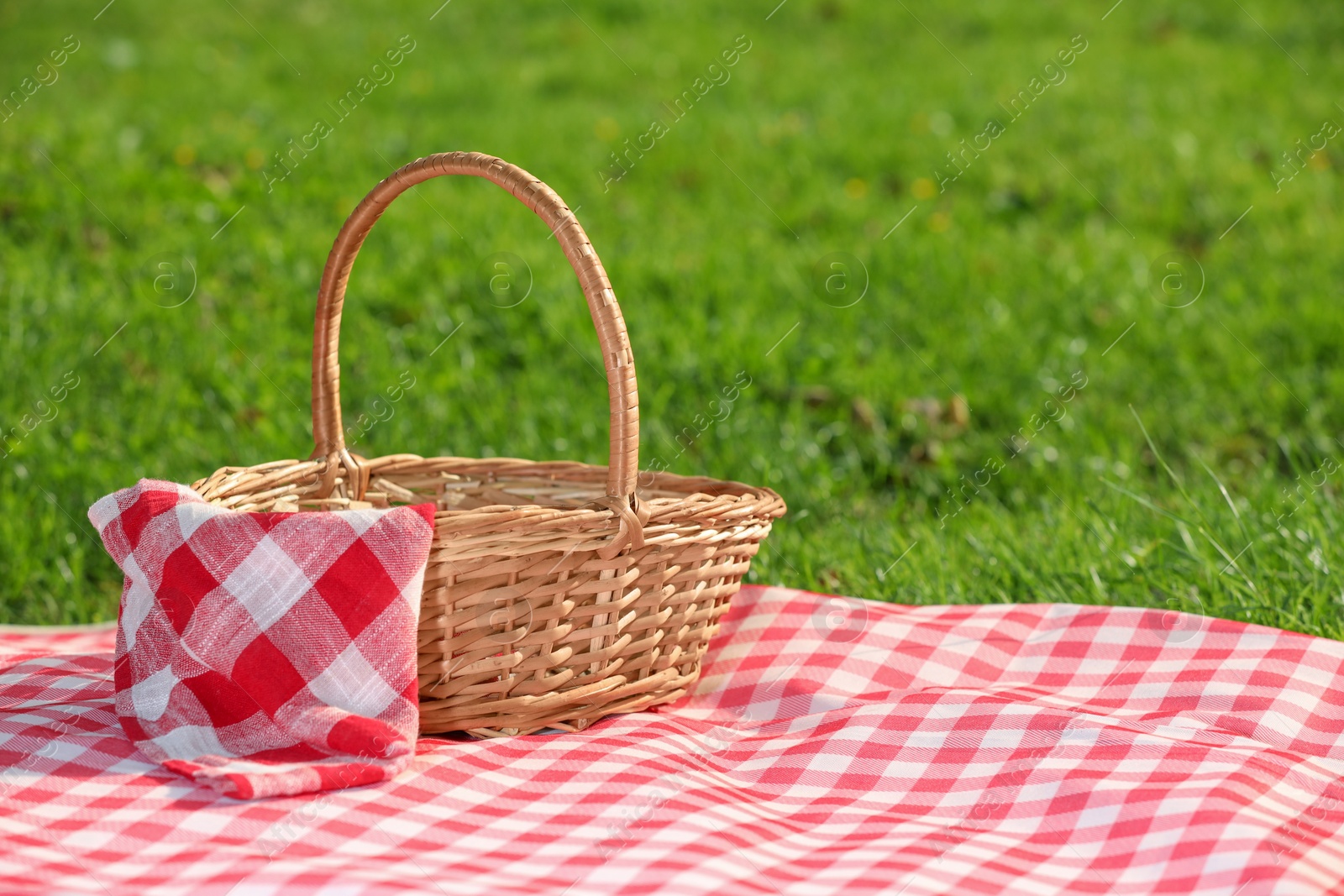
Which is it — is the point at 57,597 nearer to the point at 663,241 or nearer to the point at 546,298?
the point at 546,298

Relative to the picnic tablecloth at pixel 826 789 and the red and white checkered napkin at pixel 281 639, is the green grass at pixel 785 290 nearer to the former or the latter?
the picnic tablecloth at pixel 826 789

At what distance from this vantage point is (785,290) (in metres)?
4.36

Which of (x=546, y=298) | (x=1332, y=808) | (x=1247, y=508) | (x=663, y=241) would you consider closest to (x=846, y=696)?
(x=1332, y=808)

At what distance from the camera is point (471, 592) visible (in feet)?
6.09

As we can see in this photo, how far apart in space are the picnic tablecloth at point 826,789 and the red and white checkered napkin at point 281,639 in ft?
0.27

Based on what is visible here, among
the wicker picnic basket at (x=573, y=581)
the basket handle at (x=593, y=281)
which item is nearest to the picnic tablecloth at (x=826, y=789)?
the wicker picnic basket at (x=573, y=581)

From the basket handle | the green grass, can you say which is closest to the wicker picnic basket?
the basket handle

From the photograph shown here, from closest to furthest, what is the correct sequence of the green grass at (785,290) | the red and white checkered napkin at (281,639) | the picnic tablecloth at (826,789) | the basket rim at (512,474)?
1. the picnic tablecloth at (826,789)
2. the red and white checkered napkin at (281,639)
3. the basket rim at (512,474)
4. the green grass at (785,290)

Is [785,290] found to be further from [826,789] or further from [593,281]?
[826,789]

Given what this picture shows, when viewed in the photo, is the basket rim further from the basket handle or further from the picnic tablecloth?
the picnic tablecloth

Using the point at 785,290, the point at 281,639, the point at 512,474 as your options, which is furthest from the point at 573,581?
the point at 785,290

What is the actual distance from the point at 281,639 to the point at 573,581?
44 centimetres

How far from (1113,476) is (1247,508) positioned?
50 cm

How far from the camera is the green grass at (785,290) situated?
3023 millimetres
